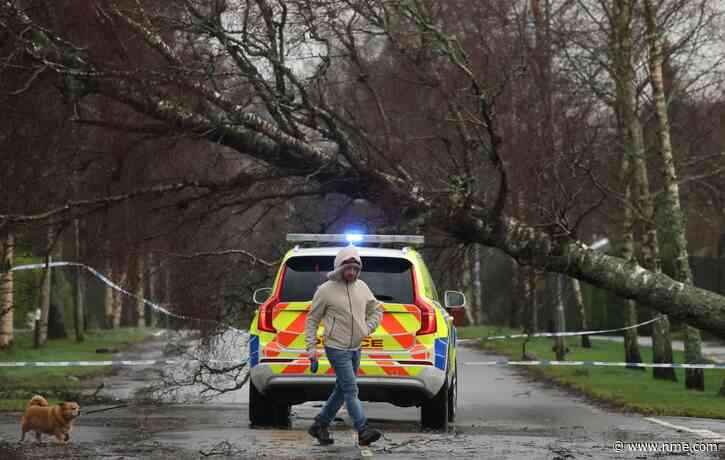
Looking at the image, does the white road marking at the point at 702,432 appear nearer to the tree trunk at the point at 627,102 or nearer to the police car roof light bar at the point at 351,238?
the police car roof light bar at the point at 351,238

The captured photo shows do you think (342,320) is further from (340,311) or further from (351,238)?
(351,238)

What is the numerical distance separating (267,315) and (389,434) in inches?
62.7

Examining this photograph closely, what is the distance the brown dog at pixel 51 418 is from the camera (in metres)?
12.3

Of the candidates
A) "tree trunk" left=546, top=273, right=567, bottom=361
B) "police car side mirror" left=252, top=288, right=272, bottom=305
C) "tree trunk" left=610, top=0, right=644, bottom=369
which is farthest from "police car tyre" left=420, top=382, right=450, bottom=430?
"tree trunk" left=546, top=273, right=567, bottom=361

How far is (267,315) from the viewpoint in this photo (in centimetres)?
1405

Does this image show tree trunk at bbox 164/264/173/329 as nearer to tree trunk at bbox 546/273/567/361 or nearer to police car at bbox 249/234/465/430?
police car at bbox 249/234/465/430

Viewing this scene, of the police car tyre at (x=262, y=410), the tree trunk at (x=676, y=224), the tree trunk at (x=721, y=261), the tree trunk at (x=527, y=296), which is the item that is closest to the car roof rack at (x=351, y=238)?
the police car tyre at (x=262, y=410)

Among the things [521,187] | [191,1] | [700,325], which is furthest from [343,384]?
[521,187]

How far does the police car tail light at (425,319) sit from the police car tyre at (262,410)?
171 cm

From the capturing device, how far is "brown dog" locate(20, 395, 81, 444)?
12.3 meters

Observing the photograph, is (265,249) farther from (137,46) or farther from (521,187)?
(521,187)

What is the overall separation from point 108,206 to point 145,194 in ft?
1.76

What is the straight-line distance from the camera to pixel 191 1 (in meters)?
18.7

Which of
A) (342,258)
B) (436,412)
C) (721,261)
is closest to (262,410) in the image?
(436,412)
